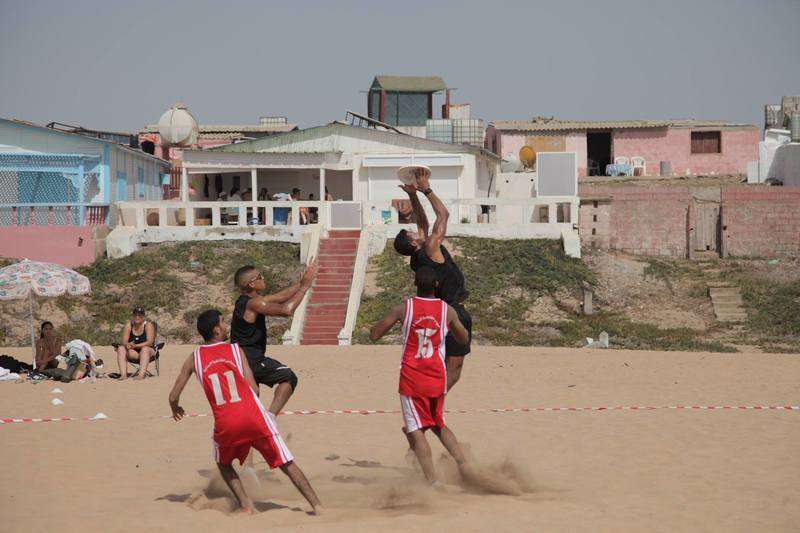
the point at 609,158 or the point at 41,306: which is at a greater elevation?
the point at 609,158

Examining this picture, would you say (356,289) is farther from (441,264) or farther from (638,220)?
(441,264)

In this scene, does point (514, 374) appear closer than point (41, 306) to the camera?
Yes

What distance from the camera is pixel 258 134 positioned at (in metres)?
49.1

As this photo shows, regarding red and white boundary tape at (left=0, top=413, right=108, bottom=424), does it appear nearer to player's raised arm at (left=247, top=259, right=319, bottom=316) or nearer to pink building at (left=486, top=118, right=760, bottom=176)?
player's raised arm at (left=247, top=259, right=319, bottom=316)

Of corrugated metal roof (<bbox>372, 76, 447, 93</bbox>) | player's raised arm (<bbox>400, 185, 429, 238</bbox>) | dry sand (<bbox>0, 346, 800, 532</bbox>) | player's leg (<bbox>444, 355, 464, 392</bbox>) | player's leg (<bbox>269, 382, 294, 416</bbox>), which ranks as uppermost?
corrugated metal roof (<bbox>372, 76, 447, 93</bbox>)

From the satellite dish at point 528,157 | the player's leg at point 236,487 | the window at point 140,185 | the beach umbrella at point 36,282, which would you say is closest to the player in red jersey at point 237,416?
the player's leg at point 236,487

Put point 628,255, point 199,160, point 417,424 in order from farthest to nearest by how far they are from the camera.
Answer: point 199,160 < point 628,255 < point 417,424

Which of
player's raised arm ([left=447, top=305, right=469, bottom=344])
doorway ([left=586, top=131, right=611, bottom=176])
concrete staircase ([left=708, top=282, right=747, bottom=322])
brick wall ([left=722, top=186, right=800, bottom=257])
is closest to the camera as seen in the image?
player's raised arm ([left=447, top=305, right=469, bottom=344])

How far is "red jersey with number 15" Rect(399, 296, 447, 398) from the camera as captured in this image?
8.58 metres

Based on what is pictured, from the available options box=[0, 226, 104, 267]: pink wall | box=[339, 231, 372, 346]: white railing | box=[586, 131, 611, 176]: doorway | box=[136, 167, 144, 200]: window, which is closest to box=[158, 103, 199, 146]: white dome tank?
box=[136, 167, 144, 200]: window

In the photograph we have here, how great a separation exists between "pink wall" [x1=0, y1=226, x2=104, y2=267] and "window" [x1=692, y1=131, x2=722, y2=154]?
26.2 m

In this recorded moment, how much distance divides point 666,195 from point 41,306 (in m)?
17.6

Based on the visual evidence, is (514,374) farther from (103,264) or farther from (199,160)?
(199,160)

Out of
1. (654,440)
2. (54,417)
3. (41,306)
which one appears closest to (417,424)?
(654,440)
